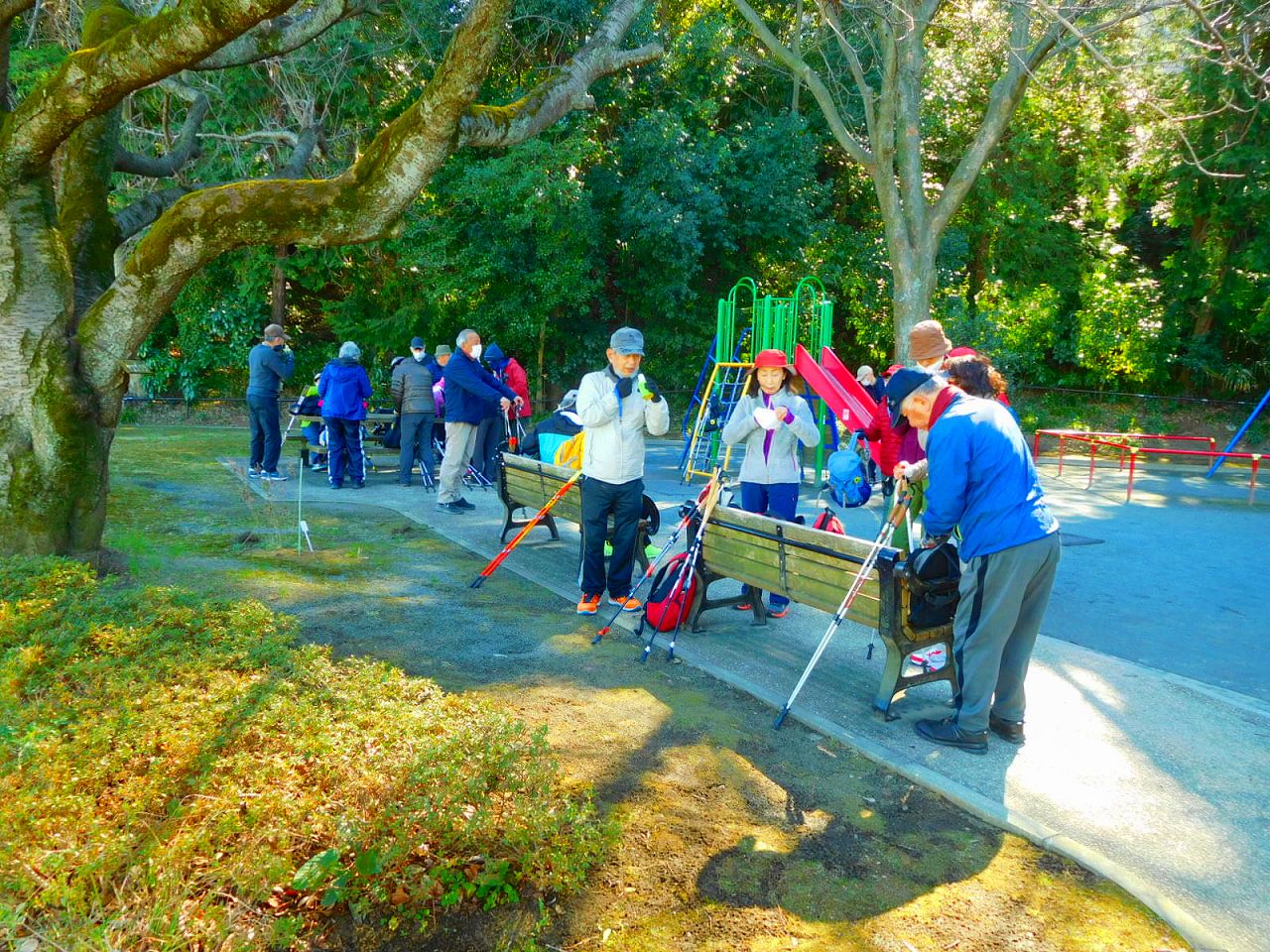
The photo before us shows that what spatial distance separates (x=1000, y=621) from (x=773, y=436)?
2.60m

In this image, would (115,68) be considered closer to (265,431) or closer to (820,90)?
(265,431)

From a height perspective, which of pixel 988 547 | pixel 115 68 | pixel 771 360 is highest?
pixel 115 68

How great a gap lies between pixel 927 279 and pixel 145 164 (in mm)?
12845

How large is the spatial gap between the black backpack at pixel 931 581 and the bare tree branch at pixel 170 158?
22.8 feet

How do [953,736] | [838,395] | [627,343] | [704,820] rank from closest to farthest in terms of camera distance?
[704,820]
[953,736]
[627,343]
[838,395]

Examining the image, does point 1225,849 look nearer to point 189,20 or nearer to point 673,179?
point 189,20

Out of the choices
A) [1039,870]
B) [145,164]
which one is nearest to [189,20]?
[145,164]

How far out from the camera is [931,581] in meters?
4.82

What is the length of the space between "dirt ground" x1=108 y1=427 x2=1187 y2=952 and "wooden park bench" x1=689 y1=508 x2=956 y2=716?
62 centimetres

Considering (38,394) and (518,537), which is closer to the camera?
(38,394)

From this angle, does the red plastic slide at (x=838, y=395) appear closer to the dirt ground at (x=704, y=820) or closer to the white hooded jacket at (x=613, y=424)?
the white hooded jacket at (x=613, y=424)

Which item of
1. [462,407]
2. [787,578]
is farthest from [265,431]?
[787,578]

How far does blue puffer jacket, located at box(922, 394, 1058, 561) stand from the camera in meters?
4.46

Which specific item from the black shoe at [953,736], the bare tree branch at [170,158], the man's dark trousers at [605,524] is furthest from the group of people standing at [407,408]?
the black shoe at [953,736]
